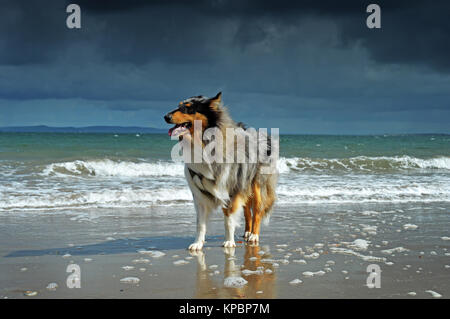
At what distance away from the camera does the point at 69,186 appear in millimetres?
13891

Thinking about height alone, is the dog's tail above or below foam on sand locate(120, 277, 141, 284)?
above

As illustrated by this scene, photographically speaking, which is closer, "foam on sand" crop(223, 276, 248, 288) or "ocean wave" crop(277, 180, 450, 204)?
"foam on sand" crop(223, 276, 248, 288)

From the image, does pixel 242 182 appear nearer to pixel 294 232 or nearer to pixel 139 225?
pixel 294 232

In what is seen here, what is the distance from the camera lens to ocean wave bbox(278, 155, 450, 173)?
22.2 metres

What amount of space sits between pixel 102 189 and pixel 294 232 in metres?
6.88

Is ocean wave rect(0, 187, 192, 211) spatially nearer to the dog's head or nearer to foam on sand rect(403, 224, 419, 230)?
foam on sand rect(403, 224, 419, 230)

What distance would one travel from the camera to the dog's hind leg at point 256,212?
7.33m

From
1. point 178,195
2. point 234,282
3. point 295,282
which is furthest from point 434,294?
point 178,195

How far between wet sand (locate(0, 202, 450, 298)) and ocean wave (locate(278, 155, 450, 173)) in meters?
12.1

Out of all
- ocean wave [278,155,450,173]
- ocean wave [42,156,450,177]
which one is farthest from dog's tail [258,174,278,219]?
ocean wave [278,155,450,173]

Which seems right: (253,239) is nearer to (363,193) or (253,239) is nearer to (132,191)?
(132,191)

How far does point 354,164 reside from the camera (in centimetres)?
2373

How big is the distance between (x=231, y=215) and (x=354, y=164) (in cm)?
1797
